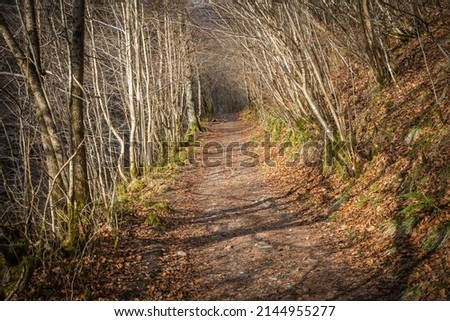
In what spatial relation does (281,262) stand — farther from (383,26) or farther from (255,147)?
(255,147)

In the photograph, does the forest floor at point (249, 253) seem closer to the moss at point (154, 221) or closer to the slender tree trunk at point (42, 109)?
the moss at point (154, 221)

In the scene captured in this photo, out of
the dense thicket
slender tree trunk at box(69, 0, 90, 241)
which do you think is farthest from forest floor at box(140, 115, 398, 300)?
slender tree trunk at box(69, 0, 90, 241)

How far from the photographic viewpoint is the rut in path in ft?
14.6

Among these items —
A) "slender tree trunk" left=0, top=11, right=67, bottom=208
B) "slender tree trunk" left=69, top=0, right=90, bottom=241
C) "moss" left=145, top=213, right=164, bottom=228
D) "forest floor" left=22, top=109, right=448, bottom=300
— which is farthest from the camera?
"moss" left=145, top=213, right=164, bottom=228

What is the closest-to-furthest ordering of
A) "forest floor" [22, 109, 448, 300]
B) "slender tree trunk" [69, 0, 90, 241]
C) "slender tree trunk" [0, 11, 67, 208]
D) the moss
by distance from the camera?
1. "forest floor" [22, 109, 448, 300]
2. "slender tree trunk" [0, 11, 67, 208]
3. "slender tree trunk" [69, 0, 90, 241]
4. the moss

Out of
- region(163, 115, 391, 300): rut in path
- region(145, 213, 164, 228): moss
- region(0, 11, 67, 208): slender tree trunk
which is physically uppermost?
region(0, 11, 67, 208): slender tree trunk

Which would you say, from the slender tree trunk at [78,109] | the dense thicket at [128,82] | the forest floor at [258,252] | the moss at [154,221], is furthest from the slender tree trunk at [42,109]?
the forest floor at [258,252]

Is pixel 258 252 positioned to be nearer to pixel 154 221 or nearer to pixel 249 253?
pixel 249 253

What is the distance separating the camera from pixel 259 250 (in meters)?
5.67

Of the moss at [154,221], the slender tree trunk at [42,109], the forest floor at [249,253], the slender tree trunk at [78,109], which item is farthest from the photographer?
the moss at [154,221]

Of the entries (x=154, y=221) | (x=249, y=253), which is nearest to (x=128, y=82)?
(x=154, y=221)

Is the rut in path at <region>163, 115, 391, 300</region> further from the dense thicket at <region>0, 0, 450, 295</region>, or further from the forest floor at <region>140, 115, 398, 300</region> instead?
the dense thicket at <region>0, 0, 450, 295</region>

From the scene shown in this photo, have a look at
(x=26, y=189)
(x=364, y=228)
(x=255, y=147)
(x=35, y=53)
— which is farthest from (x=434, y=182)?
(x=255, y=147)

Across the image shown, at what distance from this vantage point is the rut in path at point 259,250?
4.45m
